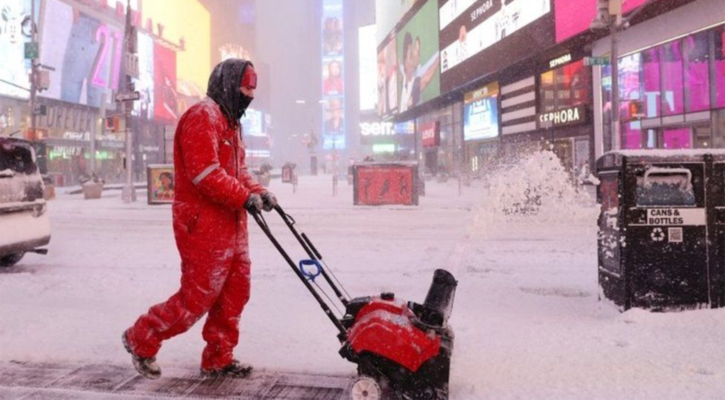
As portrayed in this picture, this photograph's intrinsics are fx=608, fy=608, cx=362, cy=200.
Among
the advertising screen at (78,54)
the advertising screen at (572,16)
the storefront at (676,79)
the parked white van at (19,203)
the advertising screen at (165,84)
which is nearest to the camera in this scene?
the parked white van at (19,203)

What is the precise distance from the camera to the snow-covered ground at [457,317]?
146 inches

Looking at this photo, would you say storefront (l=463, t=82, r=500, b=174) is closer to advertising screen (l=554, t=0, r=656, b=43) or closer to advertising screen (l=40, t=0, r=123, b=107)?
advertising screen (l=554, t=0, r=656, b=43)

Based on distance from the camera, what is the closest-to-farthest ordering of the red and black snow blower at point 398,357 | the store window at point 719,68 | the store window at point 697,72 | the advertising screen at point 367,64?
the red and black snow blower at point 398,357 < the store window at point 719,68 < the store window at point 697,72 < the advertising screen at point 367,64

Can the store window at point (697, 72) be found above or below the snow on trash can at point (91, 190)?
above

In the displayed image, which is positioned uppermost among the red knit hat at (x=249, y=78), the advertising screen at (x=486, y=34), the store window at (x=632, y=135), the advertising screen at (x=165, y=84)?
the advertising screen at (x=165, y=84)

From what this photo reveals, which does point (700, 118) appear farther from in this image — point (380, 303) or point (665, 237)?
point (380, 303)

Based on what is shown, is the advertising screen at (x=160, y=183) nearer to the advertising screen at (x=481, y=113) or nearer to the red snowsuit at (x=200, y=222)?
the red snowsuit at (x=200, y=222)

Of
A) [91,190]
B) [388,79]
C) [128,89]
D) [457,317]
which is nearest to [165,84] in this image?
[388,79]

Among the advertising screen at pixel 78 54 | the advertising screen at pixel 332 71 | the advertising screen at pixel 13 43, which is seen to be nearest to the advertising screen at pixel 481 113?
the advertising screen at pixel 13 43

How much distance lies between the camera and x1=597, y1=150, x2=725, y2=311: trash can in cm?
464

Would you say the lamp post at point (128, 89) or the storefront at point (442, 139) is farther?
the storefront at point (442, 139)

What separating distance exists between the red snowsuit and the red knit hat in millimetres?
233


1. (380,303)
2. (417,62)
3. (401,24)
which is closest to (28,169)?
(380,303)

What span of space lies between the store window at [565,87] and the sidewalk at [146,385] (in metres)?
31.0
